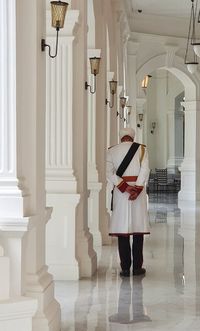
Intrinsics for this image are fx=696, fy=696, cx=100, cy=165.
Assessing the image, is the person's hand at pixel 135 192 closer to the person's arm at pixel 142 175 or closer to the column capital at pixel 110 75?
the person's arm at pixel 142 175

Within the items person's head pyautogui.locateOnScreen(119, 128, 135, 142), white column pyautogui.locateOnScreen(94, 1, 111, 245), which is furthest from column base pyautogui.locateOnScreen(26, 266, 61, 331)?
white column pyautogui.locateOnScreen(94, 1, 111, 245)

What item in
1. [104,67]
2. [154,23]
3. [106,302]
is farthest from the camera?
[154,23]

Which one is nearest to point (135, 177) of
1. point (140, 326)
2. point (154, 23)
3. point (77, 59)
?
point (77, 59)

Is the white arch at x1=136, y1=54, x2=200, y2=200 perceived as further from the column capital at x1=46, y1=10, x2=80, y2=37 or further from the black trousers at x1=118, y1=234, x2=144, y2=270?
the column capital at x1=46, y1=10, x2=80, y2=37

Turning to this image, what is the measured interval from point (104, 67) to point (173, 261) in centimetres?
407

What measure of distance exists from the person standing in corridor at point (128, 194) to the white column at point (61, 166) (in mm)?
632

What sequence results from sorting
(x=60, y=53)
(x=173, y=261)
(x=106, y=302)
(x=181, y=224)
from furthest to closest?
(x=181, y=224), (x=173, y=261), (x=60, y=53), (x=106, y=302)

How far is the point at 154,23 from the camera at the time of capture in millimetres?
24078

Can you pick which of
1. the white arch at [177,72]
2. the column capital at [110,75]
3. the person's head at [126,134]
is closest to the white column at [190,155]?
the white arch at [177,72]

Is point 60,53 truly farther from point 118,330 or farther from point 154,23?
point 154,23

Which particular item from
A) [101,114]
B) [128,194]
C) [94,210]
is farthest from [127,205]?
[101,114]

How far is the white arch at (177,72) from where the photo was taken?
81.9 feet

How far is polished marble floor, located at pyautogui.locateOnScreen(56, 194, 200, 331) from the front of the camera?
274 inches

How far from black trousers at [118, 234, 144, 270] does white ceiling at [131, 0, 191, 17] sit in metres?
13.2
